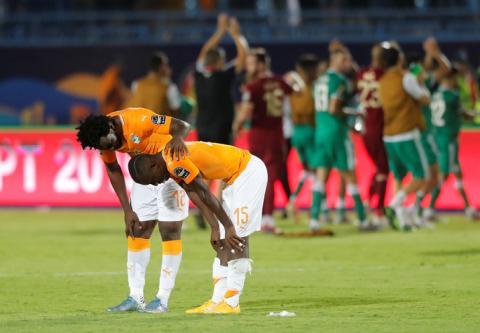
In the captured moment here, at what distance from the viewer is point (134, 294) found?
36.1 ft

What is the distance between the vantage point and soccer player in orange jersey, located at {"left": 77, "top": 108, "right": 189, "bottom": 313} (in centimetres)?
1027

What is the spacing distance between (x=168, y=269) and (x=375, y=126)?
8.91 m

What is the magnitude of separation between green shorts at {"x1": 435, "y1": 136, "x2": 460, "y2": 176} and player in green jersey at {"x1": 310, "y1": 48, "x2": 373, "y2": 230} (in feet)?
7.43

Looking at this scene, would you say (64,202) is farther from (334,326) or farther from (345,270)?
(334,326)

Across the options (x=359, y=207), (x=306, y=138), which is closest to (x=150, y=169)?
(x=359, y=207)

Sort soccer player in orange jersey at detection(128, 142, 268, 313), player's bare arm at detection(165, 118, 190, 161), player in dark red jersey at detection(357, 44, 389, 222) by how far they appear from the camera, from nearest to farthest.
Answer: player's bare arm at detection(165, 118, 190, 161) < soccer player in orange jersey at detection(128, 142, 268, 313) < player in dark red jersey at detection(357, 44, 389, 222)

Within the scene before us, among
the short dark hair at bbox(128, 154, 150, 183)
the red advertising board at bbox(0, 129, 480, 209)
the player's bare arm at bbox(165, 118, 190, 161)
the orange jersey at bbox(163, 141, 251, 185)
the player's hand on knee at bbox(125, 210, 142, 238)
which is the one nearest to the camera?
the player's bare arm at bbox(165, 118, 190, 161)

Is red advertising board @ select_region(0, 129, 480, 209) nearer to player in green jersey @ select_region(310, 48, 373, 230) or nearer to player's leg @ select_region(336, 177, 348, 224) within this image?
player's leg @ select_region(336, 177, 348, 224)

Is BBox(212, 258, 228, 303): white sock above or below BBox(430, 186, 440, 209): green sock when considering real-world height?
above

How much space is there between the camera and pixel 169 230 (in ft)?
36.3

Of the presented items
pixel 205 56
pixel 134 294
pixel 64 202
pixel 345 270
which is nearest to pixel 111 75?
pixel 64 202

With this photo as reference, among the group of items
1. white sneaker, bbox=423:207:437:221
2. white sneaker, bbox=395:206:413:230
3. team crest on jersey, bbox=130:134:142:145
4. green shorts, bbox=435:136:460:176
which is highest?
team crest on jersey, bbox=130:134:142:145

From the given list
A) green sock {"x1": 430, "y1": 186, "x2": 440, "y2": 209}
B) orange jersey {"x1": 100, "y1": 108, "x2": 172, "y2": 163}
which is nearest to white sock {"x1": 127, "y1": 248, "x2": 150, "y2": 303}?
orange jersey {"x1": 100, "y1": 108, "x2": 172, "y2": 163}

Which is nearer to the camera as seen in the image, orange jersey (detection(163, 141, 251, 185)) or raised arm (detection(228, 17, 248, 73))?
orange jersey (detection(163, 141, 251, 185))
